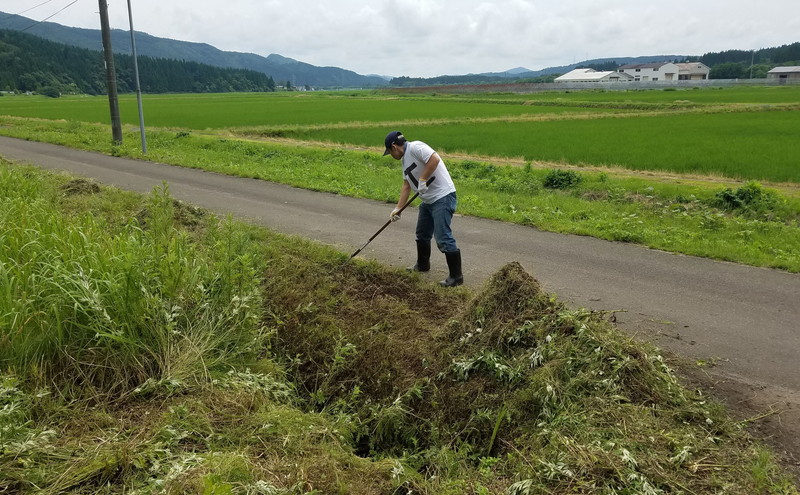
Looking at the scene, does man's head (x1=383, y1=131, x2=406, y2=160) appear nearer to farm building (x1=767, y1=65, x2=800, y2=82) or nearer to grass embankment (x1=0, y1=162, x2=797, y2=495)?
grass embankment (x1=0, y1=162, x2=797, y2=495)

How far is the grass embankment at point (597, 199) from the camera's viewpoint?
7715mm

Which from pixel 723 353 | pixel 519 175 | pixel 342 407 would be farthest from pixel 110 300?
pixel 519 175

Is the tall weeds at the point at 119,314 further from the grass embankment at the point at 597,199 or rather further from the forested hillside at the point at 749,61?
the forested hillside at the point at 749,61

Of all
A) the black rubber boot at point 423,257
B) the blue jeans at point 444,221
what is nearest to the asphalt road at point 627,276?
the black rubber boot at point 423,257

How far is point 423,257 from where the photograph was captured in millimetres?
6375

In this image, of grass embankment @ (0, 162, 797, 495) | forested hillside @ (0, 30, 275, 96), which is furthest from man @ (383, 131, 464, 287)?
forested hillside @ (0, 30, 275, 96)

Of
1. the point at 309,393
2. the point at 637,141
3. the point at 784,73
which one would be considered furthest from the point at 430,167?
the point at 784,73

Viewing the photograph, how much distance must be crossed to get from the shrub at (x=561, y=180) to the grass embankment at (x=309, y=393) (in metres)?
7.63

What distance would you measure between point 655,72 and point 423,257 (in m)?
125

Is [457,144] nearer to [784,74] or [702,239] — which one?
[702,239]

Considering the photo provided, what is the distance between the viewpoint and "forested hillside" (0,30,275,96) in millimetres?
88625

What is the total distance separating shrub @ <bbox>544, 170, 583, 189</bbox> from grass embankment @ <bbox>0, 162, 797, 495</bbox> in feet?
25.0

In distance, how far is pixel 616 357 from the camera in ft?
12.1

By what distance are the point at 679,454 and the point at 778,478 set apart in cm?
56
